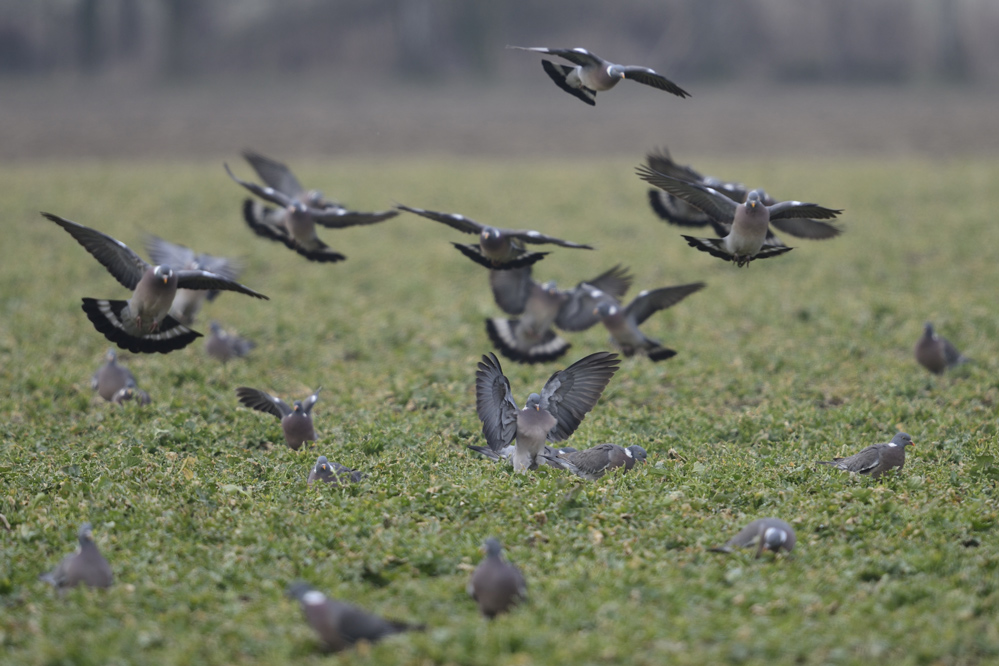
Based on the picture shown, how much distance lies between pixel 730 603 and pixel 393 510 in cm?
244

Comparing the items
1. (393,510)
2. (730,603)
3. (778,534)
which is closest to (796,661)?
(730,603)

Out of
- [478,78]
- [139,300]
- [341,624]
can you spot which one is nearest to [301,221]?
[139,300]

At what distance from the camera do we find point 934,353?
10.4 m

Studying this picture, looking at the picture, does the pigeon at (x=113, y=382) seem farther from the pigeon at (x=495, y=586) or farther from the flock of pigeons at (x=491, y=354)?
the pigeon at (x=495, y=586)

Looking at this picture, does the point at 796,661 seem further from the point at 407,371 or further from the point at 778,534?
the point at 407,371

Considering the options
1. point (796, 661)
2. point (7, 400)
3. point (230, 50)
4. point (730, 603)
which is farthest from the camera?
point (230, 50)

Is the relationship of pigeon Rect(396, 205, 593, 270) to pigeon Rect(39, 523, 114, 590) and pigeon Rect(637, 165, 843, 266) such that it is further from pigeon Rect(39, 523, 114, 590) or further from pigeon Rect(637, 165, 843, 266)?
pigeon Rect(39, 523, 114, 590)

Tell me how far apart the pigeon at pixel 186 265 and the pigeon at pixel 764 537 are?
6.80 metres

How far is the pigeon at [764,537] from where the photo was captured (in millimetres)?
6066

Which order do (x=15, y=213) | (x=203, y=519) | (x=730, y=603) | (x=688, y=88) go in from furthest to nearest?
(x=688, y=88) → (x=15, y=213) → (x=203, y=519) → (x=730, y=603)

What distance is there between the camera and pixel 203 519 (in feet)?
22.0

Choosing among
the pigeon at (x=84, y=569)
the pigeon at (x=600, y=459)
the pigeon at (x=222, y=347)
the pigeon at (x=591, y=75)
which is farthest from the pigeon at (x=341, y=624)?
the pigeon at (x=222, y=347)

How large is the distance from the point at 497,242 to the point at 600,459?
2023 mm

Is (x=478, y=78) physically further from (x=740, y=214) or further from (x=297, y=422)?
(x=740, y=214)
